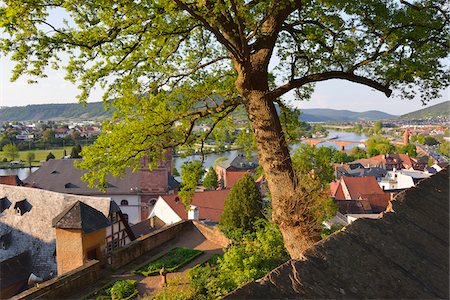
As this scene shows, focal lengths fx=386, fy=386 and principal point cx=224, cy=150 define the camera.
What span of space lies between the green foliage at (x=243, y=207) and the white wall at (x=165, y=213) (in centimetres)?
703

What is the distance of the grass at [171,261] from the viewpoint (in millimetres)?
11086

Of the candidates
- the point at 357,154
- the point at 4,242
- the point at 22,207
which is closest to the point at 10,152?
the point at 357,154

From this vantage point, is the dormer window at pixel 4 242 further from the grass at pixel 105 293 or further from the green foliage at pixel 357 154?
the green foliage at pixel 357 154

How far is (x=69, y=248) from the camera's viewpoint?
40.6ft

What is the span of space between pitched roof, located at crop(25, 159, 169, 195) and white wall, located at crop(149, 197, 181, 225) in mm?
7984

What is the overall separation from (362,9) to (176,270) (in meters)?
8.45

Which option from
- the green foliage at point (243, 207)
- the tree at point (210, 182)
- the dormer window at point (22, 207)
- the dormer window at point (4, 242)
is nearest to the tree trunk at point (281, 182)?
the green foliage at point (243, 207)

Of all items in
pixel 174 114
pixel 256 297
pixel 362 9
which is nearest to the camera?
pixel 256 297

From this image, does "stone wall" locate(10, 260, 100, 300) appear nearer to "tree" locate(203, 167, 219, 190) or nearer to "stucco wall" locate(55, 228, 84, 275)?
"stucco wall" locate(55, 228, 84, 275)

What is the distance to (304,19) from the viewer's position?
7.40 metres

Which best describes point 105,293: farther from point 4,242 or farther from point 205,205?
point 205,205

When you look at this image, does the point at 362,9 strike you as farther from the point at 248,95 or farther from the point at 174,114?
the point at 174,114

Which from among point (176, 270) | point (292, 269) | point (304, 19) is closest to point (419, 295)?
point (292, 269)

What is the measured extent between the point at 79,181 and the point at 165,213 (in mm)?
14757
